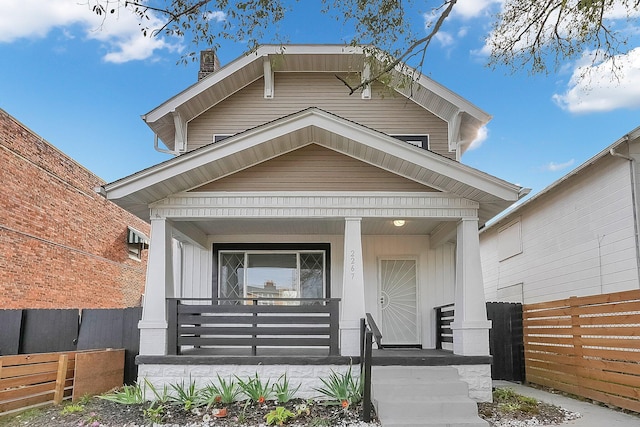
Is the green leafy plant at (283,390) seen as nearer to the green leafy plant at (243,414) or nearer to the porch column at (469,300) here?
the green leafy plant at (243,414)

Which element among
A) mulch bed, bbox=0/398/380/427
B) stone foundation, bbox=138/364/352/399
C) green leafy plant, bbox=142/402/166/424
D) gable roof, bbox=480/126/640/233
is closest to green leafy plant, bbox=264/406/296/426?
mulch bed, bbox=0/398/380/427

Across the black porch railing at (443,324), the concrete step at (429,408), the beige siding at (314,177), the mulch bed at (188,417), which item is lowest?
the mulch bed at (188,417)

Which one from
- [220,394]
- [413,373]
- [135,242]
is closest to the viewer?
[220,394]

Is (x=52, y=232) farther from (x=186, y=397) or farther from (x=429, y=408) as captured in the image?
(x=429, y=408)

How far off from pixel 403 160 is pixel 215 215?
3000 mm

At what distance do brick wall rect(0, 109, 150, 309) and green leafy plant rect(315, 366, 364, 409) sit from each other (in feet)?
→ 26.5

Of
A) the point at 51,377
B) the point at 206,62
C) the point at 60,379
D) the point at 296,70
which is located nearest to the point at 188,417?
the point at 60,379

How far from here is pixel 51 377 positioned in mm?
8273

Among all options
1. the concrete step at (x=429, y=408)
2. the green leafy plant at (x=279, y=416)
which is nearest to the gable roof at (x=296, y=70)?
the concrete step at (x=429, y=408)

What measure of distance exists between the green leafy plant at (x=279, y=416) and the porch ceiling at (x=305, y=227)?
11.4 ft

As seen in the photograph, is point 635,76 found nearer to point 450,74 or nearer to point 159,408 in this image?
point 450,74

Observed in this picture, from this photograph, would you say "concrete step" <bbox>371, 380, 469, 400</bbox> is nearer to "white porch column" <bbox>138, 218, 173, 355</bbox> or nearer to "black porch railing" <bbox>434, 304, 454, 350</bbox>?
"black porch railing" <bbox>434, 304, 454, 350</bbox>

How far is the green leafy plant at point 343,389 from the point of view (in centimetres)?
756

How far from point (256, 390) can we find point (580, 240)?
25.1 feet
